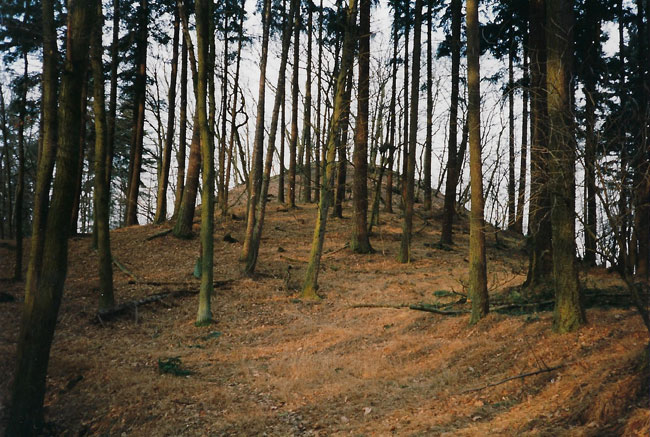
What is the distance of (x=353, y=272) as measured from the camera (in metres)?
16.5

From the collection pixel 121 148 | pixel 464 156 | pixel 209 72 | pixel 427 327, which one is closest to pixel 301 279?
pixel 427 327

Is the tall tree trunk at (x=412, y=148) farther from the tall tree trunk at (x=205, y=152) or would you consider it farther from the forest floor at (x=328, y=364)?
the tall tree trunk at (x=205, y=152)

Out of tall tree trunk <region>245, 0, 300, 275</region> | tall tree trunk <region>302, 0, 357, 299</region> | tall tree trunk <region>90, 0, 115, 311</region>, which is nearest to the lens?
tall tree trunk <region>90, 0, 115, 311</region>

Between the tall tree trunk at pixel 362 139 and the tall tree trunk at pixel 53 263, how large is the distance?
12.6 metres

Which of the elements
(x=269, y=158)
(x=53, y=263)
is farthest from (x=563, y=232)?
(x=269, y=158)

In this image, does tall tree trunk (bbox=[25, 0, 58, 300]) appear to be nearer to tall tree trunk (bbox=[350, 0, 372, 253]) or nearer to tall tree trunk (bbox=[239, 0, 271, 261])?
tall tree trunk (bbox=[239, 0, 271, 261])

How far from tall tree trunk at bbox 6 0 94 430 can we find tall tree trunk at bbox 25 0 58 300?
30 centimetres

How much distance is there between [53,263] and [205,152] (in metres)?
5.61

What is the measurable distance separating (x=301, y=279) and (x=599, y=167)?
11.9 metres

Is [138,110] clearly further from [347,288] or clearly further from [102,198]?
[347,288]

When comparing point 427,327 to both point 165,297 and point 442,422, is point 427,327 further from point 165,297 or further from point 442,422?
point 165,297

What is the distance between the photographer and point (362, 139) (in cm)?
1759

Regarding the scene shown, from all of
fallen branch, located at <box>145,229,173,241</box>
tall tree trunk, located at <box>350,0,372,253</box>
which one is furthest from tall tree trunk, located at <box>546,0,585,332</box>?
fallen branch, located at <box>145,229,173,241</box>

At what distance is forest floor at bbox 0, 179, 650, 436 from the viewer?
5.41 metres
